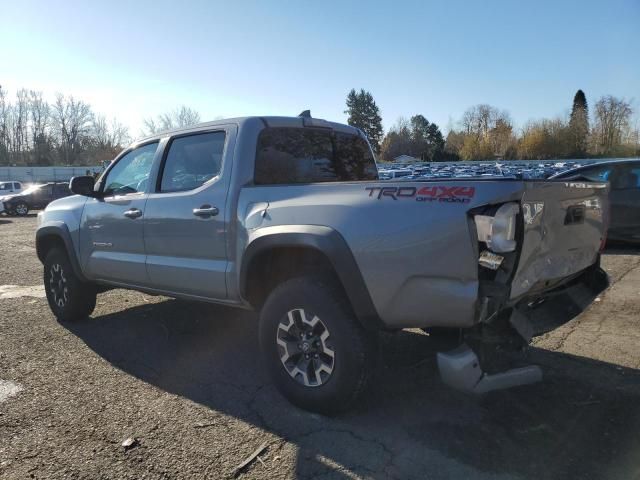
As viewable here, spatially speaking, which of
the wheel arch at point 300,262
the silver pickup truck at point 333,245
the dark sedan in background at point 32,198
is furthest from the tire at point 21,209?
the wheel arch at point 300,262

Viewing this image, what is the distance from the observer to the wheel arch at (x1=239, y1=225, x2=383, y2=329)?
2943 mm

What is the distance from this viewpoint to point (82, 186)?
5.02 m

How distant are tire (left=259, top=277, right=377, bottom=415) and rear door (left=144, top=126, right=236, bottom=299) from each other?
0.62m

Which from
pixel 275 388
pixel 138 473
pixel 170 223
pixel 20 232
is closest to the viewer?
pixel 138 473

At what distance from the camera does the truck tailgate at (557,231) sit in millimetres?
2705

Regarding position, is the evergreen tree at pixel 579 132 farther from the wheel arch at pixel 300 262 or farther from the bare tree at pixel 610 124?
the wheel arch at pixel 300 262

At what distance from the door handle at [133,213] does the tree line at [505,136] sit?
5061 cm

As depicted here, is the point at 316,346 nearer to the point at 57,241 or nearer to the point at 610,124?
the point at 57,241

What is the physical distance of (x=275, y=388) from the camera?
12.3 feet

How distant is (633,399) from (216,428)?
2.77m

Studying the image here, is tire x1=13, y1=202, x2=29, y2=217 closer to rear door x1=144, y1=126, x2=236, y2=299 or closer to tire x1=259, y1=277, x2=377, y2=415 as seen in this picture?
rear door x1=144, y1=126, x2=236, y2=299

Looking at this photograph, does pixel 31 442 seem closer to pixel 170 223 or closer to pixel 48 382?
pixel 48 382

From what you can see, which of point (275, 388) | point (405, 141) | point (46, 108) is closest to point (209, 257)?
point (275, 388)

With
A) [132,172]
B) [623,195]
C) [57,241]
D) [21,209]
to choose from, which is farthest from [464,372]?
[21,209]
